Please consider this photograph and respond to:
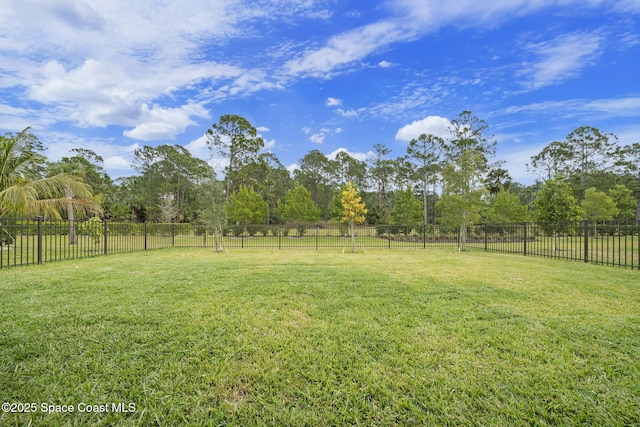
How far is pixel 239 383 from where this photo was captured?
6.37ft

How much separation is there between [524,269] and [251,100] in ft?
36.9

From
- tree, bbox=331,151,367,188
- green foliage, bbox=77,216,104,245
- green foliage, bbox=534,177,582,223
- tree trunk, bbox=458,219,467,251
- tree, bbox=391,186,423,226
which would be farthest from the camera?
tree, bbox=331,151,367,188

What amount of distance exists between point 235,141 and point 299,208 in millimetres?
8449

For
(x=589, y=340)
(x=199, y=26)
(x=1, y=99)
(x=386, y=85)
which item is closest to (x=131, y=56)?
(x=199, y=26)

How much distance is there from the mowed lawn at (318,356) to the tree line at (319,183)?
23.8 feet

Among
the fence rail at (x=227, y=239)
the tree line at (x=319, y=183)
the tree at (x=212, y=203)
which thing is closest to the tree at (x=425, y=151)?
the tree line at (x=319, y=183)

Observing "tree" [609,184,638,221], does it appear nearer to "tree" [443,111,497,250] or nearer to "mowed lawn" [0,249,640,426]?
"tree" [443,111,497,250]

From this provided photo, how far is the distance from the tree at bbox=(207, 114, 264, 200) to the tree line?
9cm

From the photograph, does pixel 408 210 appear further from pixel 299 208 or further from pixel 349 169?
pixel 349 169

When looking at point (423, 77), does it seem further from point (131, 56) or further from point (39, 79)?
point (39, 79)

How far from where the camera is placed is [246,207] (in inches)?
947

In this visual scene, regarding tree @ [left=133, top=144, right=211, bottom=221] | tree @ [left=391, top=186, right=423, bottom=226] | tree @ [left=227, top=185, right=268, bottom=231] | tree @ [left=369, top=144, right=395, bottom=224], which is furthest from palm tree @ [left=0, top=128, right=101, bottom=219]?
tree @ [left=369, top=144, right=395, bottom=224]

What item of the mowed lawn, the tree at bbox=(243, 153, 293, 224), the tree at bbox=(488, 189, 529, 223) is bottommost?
the mowed lawn

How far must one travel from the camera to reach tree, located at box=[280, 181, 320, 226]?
2559cm
